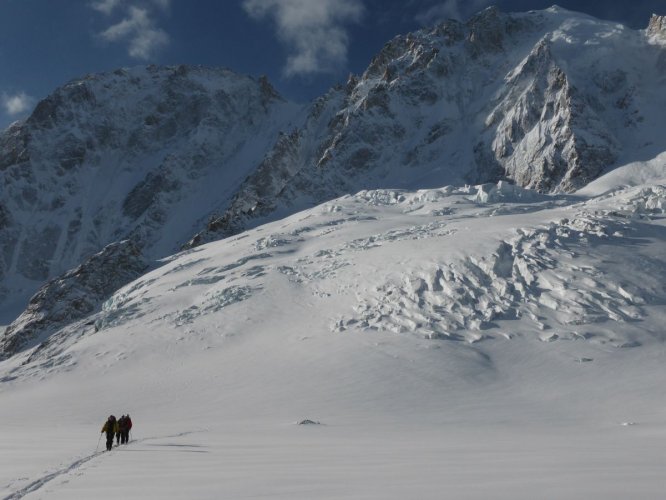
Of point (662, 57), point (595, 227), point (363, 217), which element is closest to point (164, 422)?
point (595, 227)

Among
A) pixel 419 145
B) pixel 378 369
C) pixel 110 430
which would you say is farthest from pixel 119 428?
pixel 419 145

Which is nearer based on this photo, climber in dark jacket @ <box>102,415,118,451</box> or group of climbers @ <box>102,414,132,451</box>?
climber in dark jacket @ <box>102,415,118,451</box>

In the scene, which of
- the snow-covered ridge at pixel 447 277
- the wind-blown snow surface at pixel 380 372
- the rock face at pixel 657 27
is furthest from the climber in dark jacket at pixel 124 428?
the rock face at pixel 657 27

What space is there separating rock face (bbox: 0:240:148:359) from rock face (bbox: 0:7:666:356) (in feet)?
13.4

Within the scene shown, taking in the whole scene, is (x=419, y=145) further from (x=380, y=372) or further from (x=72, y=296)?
(x=380, y=372)

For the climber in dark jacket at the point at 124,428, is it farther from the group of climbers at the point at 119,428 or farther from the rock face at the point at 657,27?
the rock face at the point at 657,27

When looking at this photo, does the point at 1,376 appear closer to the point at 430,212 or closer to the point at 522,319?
the point at 522,319

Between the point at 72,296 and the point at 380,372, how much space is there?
65.3 meters

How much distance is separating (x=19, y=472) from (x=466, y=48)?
179398mm

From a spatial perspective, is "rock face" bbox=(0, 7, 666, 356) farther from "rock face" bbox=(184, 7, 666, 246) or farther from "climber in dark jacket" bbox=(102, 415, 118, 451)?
"climber in dark jacket" bbox=(102, 415, 118, 451)

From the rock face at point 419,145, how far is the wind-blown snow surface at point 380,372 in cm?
4586

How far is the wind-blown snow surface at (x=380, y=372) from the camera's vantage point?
977 cm

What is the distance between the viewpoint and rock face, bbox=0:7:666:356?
12406 cm

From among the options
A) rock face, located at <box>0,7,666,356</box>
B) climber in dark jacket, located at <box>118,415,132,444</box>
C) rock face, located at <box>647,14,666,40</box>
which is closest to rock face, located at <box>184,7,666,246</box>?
rock face, located at <box>0,7,666,356</box>
